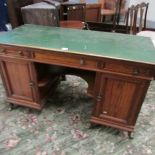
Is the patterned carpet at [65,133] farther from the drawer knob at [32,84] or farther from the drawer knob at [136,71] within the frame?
the drawer knob at [136,71]

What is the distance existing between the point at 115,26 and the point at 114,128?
2.10 metres

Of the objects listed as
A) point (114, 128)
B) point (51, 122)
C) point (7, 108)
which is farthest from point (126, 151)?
point (7, 108)

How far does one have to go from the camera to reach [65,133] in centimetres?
157

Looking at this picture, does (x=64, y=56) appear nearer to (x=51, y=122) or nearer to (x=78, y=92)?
(x=51, y=122)

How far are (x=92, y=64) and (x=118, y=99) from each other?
37 centimetres

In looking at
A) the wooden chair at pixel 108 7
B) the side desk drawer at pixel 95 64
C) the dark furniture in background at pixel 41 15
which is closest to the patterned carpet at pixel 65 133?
the side desk drawer at pixel 95 64

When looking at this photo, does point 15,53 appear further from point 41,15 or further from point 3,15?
point 3,15

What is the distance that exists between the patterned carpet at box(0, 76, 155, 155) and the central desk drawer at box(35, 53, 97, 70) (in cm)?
68

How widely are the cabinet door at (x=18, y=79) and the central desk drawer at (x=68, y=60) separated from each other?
16 centimetres

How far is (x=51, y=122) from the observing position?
1.68m

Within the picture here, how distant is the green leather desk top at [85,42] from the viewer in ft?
3.92

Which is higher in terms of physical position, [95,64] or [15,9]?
[15,9]

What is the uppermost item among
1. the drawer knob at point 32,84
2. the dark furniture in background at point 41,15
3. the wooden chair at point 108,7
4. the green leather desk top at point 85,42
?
the dark furniture in background at point 41,15

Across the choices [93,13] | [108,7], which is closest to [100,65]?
[93,13]
